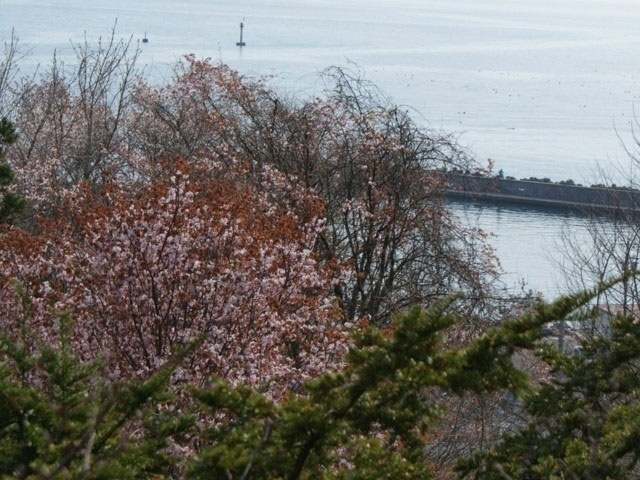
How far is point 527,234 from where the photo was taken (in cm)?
4875

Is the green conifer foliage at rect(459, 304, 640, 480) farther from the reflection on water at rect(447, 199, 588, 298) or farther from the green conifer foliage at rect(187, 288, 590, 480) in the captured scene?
the reflection on water at rect(447, 199, 588, 298)

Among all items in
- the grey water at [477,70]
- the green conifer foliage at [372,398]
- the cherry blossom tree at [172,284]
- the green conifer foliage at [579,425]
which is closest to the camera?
the green conifer foliage at [372,398]

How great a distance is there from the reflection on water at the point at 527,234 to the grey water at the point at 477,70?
95 millimetres

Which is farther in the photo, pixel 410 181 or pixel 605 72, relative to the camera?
pixel 605 72

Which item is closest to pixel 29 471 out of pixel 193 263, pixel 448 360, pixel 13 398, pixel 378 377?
pixel 13 398

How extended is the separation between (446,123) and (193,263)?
5832cm

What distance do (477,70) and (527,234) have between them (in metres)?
65.1

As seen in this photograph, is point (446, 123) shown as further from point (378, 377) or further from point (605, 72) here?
point (378, 377)

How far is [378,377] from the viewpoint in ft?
15.4

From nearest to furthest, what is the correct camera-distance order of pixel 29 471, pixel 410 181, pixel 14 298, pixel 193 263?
pixel 29 471 → pixel 193 263 → pixel 14 298 → pixel 410 181

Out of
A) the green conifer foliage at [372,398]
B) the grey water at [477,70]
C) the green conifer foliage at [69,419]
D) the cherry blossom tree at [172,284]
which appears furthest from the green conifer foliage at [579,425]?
the grey water at [477,70]

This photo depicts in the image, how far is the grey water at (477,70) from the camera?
51094mm

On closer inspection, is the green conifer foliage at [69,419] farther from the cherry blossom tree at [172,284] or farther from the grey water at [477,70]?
the grey water at [477,70]

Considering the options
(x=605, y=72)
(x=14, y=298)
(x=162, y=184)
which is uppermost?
(x=605, y=72)
